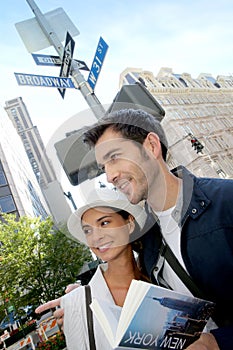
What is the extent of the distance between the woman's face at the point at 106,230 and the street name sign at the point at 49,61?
10.8 feet

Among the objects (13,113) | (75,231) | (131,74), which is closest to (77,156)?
(75,231)

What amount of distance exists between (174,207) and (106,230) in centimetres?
43

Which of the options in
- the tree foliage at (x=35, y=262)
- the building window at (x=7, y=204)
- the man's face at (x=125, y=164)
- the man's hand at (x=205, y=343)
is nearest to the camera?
the man's hand at (x=205, y=343)

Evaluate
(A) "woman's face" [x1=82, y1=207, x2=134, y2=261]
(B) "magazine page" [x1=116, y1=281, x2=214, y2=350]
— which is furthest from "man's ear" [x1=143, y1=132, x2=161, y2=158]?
(B) "magazine page" [x1=116, y1=281, x2=214, y2=350]

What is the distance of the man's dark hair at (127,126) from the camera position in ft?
5.45

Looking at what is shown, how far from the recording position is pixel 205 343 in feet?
4.91

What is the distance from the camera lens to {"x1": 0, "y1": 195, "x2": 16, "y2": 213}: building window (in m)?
34.0

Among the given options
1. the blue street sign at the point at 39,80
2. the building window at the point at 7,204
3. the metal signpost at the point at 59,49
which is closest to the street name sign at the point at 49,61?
the metal signpost at the point at 59,49

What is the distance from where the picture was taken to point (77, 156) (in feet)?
5.97

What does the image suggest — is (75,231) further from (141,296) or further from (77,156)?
(141,296)

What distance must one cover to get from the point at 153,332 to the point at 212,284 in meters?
0.44

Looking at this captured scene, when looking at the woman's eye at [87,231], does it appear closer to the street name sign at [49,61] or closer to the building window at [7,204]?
the street name sign at [49,61]

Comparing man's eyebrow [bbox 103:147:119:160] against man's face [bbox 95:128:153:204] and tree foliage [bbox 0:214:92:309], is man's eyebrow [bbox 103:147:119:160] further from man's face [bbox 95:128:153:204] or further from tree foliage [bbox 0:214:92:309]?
tree foliage [bbox 0:214:92:309]

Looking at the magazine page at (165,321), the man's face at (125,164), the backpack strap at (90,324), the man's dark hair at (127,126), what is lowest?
the magazine page at (165,321)
